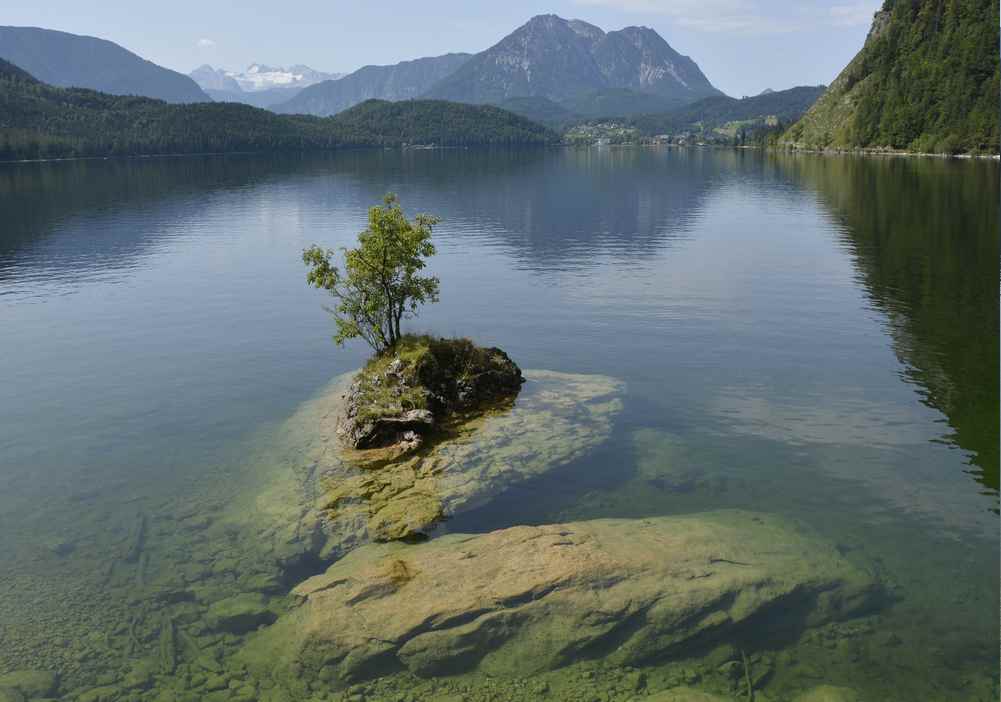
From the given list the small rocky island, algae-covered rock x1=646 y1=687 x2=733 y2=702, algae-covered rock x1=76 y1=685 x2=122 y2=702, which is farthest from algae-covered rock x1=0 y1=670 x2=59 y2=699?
algae-covered rock x1=646 y1=687 x2=733 y2=702

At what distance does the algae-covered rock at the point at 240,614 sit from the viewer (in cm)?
2652

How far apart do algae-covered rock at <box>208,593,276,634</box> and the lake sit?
0.54m

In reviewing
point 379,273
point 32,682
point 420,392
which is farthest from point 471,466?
point 32,682

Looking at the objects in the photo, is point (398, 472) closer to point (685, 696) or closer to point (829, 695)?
point (685, 696)

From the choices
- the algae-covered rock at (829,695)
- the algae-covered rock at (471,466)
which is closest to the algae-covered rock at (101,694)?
the algae-covered rock at (471,466)

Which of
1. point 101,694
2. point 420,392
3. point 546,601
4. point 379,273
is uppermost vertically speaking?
point 379,273

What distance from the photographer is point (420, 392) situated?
4356 cm

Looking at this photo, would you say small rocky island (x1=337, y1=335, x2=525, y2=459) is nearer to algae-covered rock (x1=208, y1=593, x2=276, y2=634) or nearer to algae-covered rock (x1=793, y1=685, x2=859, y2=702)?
algae-covered rock (x1=208, y1=593, x2=276, y2=634)

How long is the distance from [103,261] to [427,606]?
9282 cm

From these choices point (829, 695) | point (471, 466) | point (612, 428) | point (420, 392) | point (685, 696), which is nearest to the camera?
point (829, 695)

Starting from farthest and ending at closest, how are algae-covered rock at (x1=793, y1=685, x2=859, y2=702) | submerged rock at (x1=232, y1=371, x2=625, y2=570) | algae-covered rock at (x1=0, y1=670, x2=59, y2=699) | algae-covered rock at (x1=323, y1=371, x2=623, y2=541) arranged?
algae-covered rock at (x1=323, y1=371, x2=623, y2=541) < submerged rock at (x1=232, y1=371, x2=625, y2=570) < algae-covered rock at (x1=0, y1=670, x2=59, y2=699) < algae-covered rock at (x1=793, y1=685, x2=859, y2=702)

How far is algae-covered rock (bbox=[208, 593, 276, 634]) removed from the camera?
1044 inches

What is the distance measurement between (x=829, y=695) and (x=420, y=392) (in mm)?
26753

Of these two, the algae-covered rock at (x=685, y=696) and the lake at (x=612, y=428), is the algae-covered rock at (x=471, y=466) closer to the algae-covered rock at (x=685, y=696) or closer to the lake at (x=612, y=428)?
the lake at (x=612, y=428)
